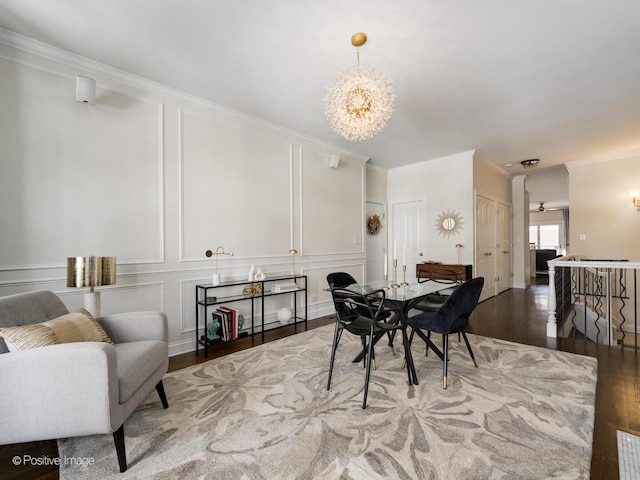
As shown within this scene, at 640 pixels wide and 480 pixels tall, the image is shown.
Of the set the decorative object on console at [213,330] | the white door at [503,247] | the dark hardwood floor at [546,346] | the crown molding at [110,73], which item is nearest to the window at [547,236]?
the white door at [503,247]

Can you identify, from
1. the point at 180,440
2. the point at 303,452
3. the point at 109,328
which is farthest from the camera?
the point at 109,328

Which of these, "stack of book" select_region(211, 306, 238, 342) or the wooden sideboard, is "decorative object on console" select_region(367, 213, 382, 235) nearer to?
the wooden sideboard

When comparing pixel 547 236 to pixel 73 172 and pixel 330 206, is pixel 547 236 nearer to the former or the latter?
pixel 330 206

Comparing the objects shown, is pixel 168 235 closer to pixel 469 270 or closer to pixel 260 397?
pixel 260 397

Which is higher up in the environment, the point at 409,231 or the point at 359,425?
the point at 409,231

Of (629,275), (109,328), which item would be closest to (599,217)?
(629,275)

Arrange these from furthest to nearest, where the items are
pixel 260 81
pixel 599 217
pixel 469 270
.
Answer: pixel 599 217
pixel 469 270
pixel 260 81

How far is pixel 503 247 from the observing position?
267 inches

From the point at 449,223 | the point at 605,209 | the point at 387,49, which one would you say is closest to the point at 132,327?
the point at 387,49

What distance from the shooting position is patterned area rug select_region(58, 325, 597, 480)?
149 cm

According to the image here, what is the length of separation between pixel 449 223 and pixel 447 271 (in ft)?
3.53

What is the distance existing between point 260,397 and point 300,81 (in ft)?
9.47

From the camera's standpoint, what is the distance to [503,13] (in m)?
2.10

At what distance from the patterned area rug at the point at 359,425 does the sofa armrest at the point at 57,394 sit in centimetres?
30
